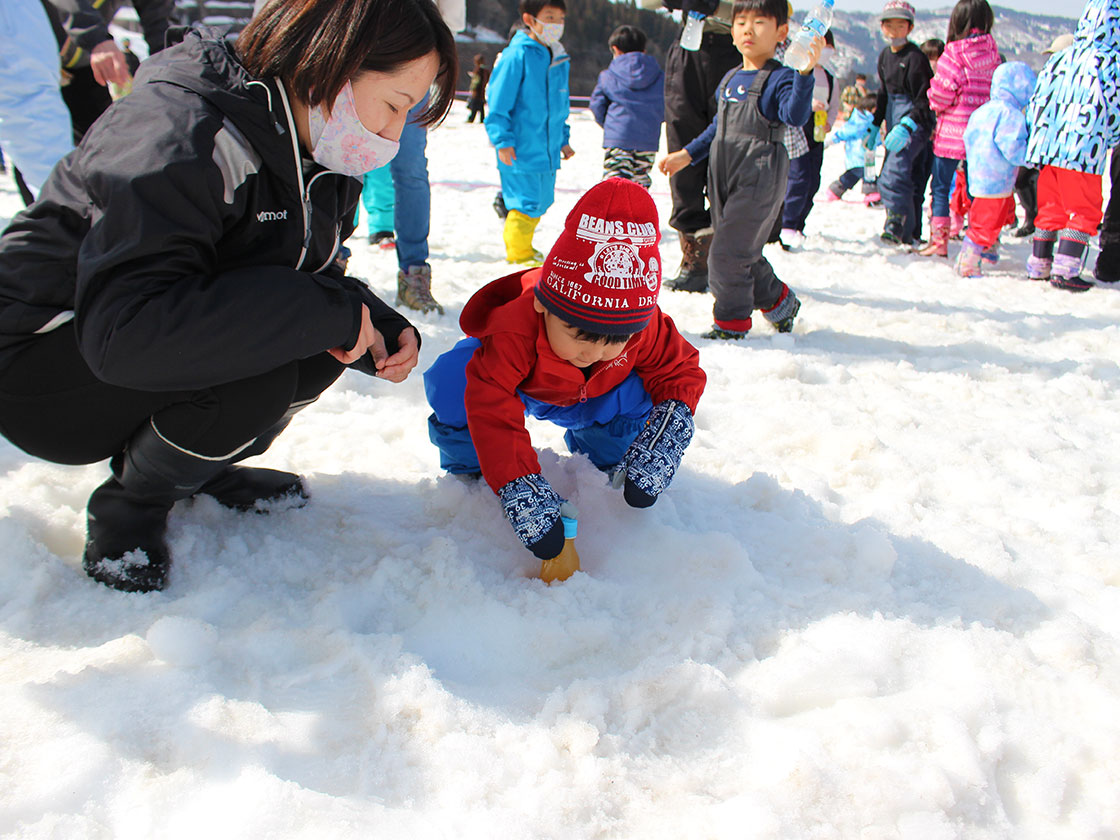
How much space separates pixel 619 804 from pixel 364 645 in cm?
50

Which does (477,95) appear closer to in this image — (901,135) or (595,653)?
(901,135)

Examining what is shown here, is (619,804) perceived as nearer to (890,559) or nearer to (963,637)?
(963,637)

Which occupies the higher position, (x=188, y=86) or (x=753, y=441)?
(x=188, y=86)

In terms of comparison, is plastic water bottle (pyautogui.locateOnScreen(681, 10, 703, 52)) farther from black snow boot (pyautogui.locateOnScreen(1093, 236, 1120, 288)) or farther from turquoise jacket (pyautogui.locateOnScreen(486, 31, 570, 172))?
black snow boot (pyautogui.locateOnScreen(1093, 236, 1120, 288))

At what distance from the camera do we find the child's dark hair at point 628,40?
5.07 m

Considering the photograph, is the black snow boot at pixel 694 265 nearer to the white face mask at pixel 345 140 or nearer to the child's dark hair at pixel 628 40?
the child's dark hair at pixel 628 40

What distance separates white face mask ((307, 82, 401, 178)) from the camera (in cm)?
131

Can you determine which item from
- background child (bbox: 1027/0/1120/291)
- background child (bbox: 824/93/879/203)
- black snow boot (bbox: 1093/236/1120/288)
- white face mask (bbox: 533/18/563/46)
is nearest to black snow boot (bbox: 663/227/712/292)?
white face mask (bbox: 533/18/563/46)

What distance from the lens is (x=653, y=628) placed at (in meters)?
1.39

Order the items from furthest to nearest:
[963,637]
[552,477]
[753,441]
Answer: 1. [753,441]
2. [552,477]
3. [963,637]

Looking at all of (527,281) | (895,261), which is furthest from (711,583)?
(895,261)

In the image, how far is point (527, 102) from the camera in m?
4.38

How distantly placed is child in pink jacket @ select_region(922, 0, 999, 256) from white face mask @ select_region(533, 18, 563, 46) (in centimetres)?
255

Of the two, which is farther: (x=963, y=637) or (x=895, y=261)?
(x=895, y=261)
